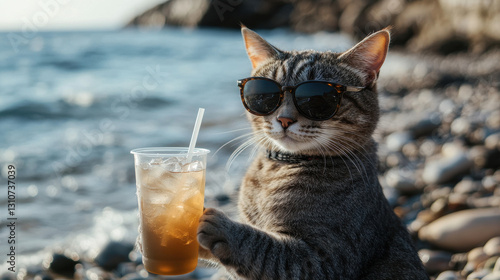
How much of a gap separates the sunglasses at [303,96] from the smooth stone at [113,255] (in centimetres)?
287

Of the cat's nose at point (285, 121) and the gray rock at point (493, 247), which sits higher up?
the cat's nose at point (285, 121)

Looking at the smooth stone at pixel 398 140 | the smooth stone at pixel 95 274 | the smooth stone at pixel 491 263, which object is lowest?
the smooth stone at pixel 95 274

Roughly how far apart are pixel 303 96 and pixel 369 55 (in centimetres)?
59

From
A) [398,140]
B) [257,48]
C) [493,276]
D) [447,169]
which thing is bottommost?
[493,276]

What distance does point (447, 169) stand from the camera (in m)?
6.09

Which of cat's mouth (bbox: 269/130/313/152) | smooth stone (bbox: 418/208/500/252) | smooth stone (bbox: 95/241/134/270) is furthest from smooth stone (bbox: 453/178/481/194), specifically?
smooth stone (bbox: 95/241/134/270)

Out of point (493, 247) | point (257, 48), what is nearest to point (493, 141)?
point (493, 247)

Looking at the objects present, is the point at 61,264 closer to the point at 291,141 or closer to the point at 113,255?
the point at 113,255

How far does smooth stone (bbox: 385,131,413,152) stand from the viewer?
316 inches

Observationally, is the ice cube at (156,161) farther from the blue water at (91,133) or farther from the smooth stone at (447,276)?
the smooth stone at (447,276)

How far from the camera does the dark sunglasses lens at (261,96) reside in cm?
279

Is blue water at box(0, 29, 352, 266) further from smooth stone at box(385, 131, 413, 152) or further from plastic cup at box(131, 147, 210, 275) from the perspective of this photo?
smooth stone at box(385, 131, 413, 152)

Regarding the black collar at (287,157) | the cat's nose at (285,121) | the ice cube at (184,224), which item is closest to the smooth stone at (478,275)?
the black collar at (287,157)

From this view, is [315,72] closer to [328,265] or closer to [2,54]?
[328,265]
